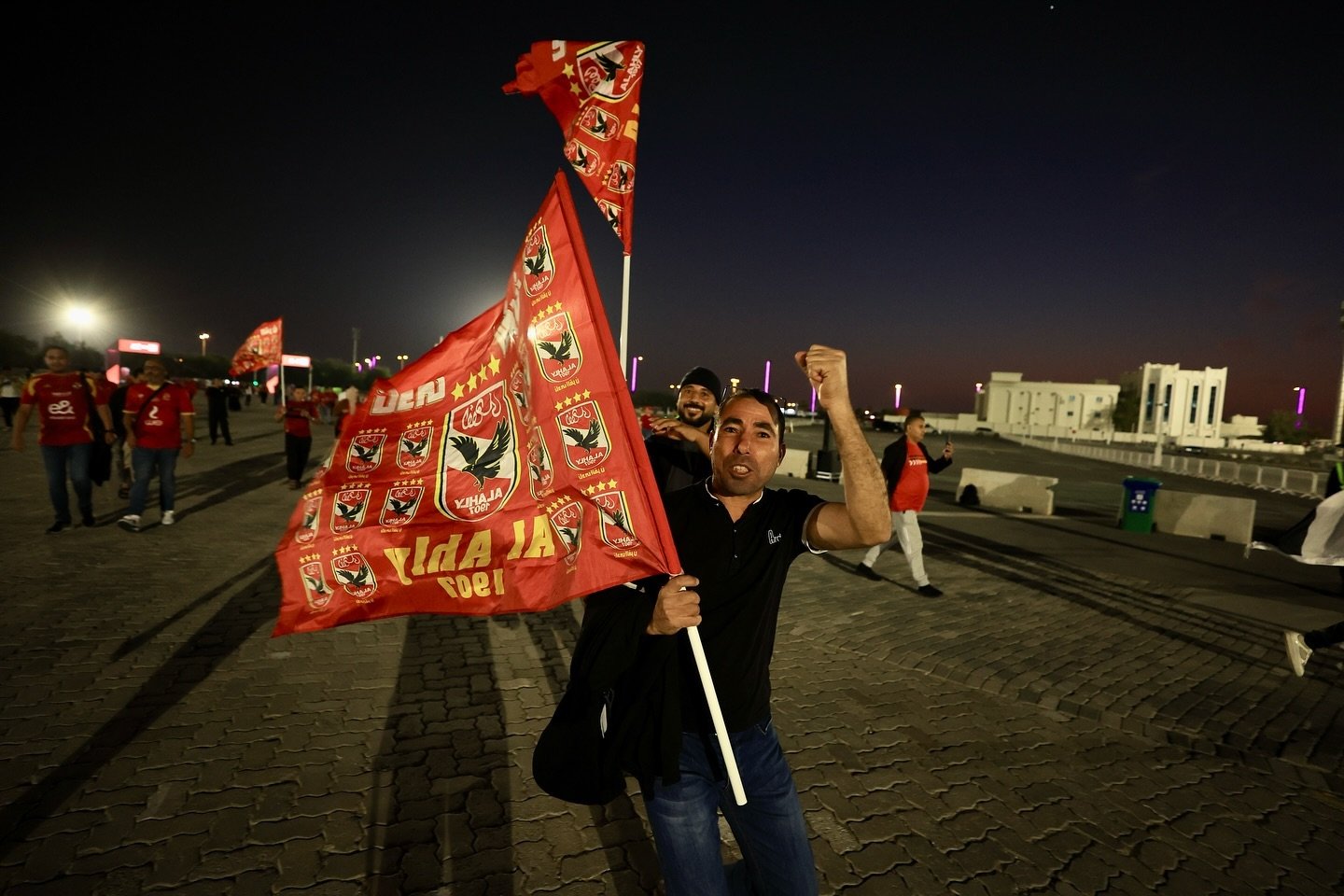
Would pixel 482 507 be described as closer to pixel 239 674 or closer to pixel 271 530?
pixel 239 674

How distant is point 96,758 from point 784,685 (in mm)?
4216

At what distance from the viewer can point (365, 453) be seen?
2631mm

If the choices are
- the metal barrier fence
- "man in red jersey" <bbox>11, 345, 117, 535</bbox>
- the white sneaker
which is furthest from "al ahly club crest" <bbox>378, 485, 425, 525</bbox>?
the metal barrier fence

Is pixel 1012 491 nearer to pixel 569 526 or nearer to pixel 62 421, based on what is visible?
pixel 569 526

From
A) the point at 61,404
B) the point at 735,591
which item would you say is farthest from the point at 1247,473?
the point at 61,404

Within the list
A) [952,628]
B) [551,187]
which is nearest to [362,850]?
[551,187]

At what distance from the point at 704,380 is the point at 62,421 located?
8295 mm

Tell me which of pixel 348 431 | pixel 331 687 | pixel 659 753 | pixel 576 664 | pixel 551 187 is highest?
pixel 551 187

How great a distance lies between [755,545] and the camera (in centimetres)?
217

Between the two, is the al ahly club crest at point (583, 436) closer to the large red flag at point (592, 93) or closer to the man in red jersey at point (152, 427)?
the large red flag at point (592, 93)

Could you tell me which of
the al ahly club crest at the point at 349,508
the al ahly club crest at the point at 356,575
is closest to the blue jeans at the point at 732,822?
the al ahly club crest at the point at 356,575

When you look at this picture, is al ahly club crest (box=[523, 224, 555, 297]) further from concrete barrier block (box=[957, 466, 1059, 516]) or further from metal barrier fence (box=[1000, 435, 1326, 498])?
metal barrier fence (box=[1000, 435, 1326, 498])

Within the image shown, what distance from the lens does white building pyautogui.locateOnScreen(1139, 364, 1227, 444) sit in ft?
393

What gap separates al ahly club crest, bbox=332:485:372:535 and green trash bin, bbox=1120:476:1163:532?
14.2 m
